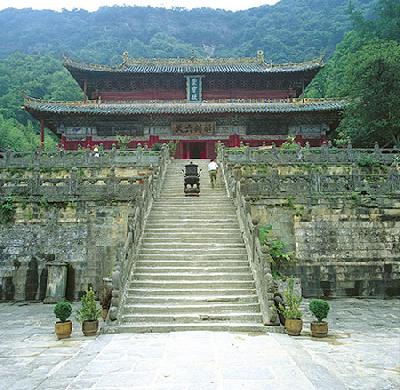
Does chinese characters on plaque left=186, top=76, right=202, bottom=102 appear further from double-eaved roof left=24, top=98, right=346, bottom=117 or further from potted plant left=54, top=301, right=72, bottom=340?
potted plant left=54, top=301, right=72, bottom=340

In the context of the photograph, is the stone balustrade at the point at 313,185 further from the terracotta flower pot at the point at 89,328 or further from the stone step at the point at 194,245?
the terracotta flower pot at the point at 89,328

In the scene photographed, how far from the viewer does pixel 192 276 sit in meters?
10.6

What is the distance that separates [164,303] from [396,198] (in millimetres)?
9856

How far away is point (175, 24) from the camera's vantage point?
312ft

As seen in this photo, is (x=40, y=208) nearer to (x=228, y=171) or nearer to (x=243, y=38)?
(x=228, y=171)

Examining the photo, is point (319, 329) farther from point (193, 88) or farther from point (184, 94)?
point (184, 94)

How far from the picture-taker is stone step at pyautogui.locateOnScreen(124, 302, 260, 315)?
9336 millimetres

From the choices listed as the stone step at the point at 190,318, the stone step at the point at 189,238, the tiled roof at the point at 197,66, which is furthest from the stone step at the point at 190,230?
the tiled roof at the point at 197,66

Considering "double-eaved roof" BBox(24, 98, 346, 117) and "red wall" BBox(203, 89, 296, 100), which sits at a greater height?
"red wall" BBox(203, 89, 296, 100)

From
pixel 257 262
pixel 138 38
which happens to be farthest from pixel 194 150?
pixel 138 38

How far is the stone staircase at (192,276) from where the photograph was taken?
902 cm

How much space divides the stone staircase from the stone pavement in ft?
2.28

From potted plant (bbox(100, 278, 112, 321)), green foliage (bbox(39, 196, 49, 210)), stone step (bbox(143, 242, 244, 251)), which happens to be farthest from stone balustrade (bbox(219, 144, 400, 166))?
potted plant (bbox(100, 278, 112, 321))

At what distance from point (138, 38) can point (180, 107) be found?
63700mm
